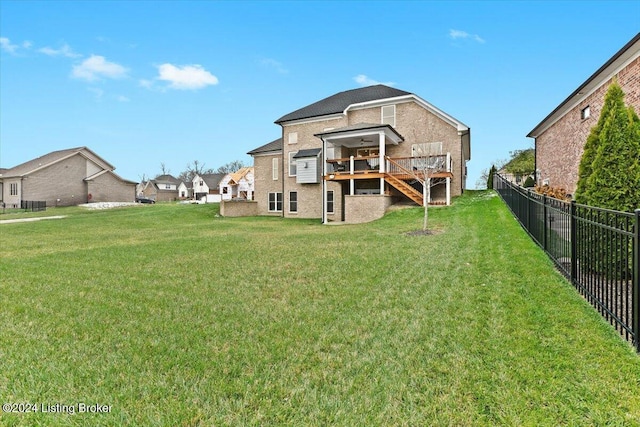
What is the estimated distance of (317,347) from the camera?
3223 millimetres

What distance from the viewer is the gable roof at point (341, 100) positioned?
72.9 ft

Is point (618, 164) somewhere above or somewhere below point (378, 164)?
below

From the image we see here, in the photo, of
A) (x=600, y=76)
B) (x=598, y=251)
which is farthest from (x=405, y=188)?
(x=598, y=251)

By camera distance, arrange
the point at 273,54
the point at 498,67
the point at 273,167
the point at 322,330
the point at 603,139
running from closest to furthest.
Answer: the point at 322,330 → the point at 603,139 → the point at 498,67 → the point at 273,54 → the point at 273,167

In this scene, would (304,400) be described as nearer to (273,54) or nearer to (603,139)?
(603,139)

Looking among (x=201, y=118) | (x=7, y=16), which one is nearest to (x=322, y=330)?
(x=7, y=16)

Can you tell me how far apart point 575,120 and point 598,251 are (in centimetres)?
1532

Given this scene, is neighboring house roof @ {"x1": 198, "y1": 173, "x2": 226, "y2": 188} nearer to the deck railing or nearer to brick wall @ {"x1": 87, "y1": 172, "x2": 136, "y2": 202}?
brick wall @ {"x1": 87, "y1": 172, "x2": 136, "y2": 202}

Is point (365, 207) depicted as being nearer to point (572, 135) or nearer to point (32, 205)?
point (572, 135)

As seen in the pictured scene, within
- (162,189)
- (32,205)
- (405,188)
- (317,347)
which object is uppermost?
(162,189)

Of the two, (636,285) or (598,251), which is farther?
(598,251)

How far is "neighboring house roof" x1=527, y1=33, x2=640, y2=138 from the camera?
34.7 feet

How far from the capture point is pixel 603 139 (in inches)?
235

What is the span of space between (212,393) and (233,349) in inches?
28.9
